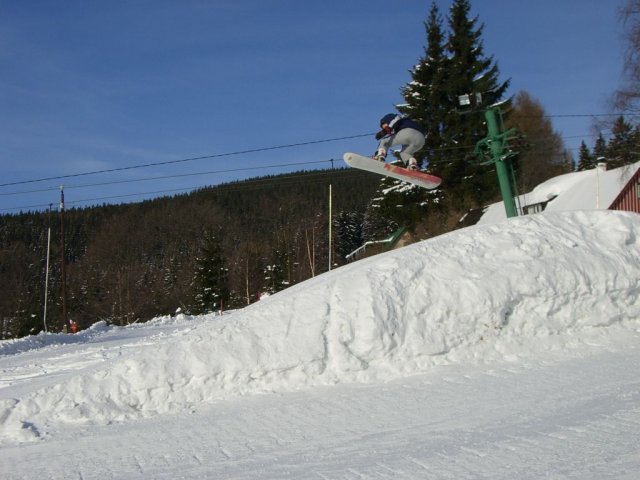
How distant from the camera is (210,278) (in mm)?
51281

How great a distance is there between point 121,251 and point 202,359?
96491mm

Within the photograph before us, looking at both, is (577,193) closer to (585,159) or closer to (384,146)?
(384,146)

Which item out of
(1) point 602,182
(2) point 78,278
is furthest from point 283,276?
(2) point 78,278

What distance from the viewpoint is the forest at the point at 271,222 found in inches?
1494

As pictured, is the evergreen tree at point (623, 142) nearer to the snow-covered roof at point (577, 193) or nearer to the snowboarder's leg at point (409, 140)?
the snow-covered roof at point (577, 193)

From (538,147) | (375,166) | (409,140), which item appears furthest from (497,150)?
(538,147)

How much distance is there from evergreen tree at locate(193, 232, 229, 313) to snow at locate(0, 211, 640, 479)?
40201 millimetres

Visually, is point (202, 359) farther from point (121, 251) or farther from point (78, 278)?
point (121, 251)

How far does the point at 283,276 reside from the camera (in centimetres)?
5559

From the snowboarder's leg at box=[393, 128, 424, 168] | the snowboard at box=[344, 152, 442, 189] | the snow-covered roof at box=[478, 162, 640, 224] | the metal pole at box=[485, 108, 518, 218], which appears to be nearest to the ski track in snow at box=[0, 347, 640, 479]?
the metal pole at box=[485, 108, 518, 218]

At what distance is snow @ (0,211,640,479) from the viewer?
216 inches

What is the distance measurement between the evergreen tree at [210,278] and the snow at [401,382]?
132 ft

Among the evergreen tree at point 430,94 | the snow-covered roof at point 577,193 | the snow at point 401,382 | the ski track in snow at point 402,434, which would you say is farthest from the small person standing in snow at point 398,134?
the evergreen tree at point 430,94

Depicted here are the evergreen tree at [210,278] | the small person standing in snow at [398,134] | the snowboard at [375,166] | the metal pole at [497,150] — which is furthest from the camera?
the evergreen tree at [210,278]
